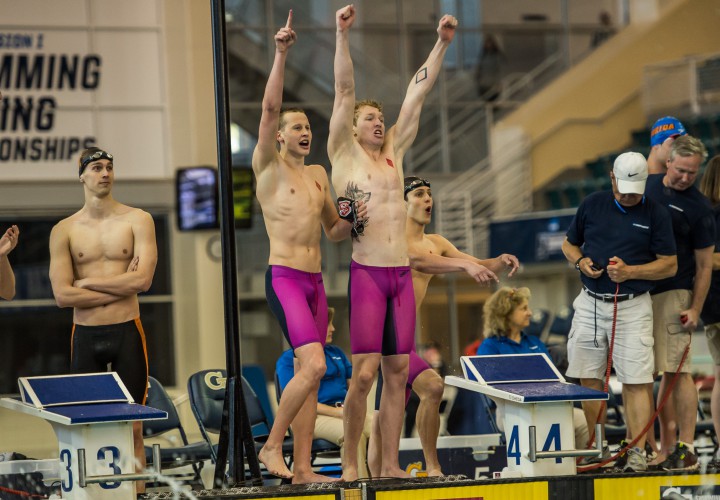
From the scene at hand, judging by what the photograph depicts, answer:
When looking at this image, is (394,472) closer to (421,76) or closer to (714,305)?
(421,76)

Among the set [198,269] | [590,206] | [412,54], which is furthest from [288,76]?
[590,206]

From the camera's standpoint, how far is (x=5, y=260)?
5.53 m

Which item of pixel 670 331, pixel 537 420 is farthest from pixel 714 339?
pixel 537 420

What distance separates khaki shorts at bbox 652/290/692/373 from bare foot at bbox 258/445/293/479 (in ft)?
6.62

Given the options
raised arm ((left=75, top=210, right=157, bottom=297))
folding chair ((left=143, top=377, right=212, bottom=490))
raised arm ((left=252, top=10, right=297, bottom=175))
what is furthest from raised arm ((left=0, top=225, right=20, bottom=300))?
folding chair ((left=143, top=377, right=212, bottom=490))

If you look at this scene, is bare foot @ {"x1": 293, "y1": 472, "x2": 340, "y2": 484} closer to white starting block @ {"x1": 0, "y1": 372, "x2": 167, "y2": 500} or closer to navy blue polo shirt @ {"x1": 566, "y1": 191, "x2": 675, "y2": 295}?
white starting block @ {"x1": 0, "y1": 372, "x2": 167, "y2": 500}

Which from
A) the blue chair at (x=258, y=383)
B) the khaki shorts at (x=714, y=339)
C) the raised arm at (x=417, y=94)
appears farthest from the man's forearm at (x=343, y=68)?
the blue chair at (x=258, y=383)

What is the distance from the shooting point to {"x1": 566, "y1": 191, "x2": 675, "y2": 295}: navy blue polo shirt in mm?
5902

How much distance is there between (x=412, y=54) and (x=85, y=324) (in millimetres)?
12742

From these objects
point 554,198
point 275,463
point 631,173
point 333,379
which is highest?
point 554,198

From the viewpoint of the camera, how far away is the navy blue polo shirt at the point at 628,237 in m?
5.90

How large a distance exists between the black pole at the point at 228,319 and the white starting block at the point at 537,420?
3.37 ft

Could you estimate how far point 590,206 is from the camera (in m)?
6.04

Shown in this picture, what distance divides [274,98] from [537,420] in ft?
5.98
